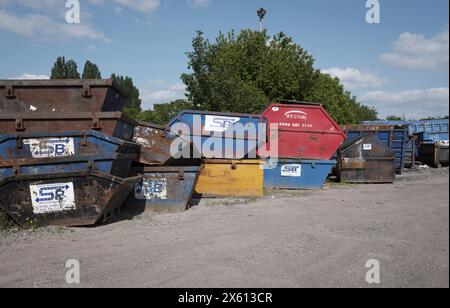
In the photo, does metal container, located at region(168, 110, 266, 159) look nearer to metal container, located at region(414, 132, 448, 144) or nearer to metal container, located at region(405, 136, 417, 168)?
metal container, located at region(405, 136, 417, 168)

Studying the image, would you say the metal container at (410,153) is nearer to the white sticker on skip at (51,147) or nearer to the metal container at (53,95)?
the metal container at (53,95)

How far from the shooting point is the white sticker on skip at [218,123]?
9.25 m

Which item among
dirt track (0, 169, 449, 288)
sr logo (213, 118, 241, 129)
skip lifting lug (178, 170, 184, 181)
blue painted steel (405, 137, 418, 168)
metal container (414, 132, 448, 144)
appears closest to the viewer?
dirt track (0, 169, 449, 288)

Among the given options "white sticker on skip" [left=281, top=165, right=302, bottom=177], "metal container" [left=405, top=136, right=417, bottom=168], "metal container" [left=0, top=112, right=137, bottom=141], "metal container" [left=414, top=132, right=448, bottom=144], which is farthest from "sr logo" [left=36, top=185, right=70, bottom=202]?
"metal container" [left=414, top=132, right=448, bottom=144]

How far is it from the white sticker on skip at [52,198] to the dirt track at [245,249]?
0.35m

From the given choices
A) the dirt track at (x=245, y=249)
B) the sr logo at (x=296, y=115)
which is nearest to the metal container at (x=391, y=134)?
the sr logo at (x=296, y=115)

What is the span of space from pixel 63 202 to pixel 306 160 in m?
6.50

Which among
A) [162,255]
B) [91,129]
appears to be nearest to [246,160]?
[91,129]

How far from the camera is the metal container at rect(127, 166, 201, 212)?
23.7ft

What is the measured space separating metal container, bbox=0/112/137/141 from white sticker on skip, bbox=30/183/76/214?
0.94m

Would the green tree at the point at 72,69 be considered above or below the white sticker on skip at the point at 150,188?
above

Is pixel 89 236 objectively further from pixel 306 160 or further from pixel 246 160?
pixel 306 160

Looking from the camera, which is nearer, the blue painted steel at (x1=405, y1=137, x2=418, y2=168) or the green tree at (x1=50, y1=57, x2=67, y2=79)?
the blue painted steel at (x1=405, y1=137, x2=418, y2=168)
